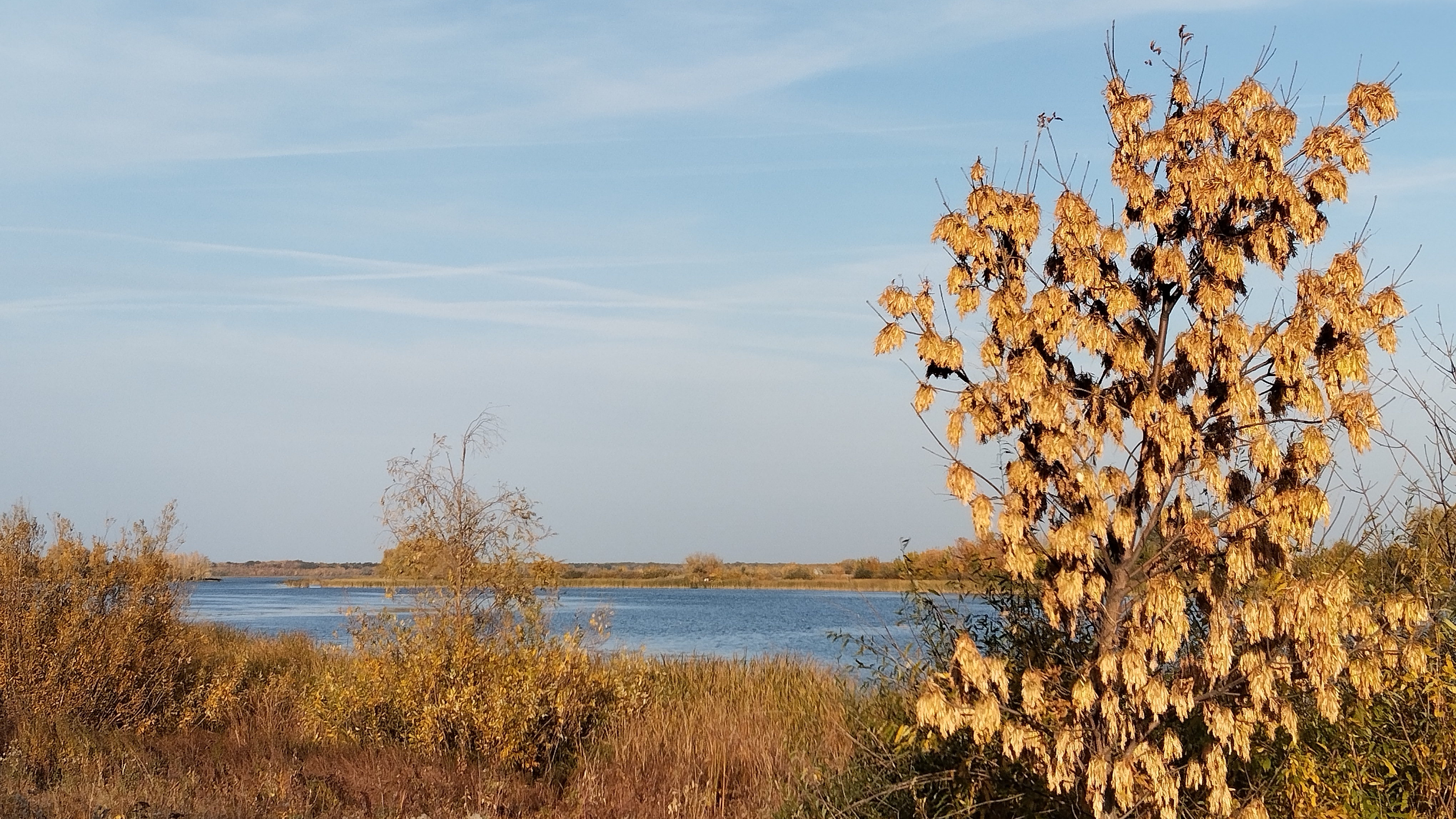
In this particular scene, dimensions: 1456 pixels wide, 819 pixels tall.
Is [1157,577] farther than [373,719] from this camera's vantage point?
No

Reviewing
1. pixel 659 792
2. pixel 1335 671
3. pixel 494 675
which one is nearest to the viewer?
pixel 1335 671

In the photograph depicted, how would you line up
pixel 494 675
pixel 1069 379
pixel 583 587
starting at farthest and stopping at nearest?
1. pixel 583 587
2. pixel 494 675
3. pixel 1069 379

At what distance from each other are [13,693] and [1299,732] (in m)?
12.0


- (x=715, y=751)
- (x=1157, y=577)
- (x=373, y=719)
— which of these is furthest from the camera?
(x=373, y=719)

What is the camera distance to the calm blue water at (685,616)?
44.9 ft

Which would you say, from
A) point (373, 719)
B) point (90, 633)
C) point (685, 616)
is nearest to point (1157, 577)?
point (373, 719)

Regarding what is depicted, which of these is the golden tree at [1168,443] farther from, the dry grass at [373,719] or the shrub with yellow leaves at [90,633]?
the shrub with yellow leaves at [90,633]

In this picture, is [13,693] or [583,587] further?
[583,587]

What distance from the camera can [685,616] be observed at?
156 feet

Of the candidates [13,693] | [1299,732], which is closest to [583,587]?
[13,693]

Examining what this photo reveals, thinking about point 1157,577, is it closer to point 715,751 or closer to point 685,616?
point 715,751

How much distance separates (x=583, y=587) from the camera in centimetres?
9925

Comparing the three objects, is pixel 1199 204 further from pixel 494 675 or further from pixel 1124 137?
pixel 494 675

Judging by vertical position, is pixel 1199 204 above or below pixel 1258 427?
above
